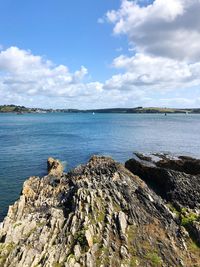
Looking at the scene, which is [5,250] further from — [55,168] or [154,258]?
[55,168]

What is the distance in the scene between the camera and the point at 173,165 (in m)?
66.6

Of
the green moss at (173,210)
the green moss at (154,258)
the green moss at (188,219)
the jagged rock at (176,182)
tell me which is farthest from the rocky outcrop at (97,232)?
the jagged rock at (176,182)

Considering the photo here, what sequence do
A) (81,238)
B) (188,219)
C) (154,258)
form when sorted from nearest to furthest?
1. (154,258)
2. (81,238)
3. (188,219)

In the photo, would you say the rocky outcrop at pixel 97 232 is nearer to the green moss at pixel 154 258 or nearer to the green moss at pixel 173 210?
the green moss at pixel 154 258

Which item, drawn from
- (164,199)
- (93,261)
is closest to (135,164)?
(164,199)

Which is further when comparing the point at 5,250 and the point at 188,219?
the point at 188,219

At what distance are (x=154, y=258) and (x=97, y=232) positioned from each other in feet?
20.9

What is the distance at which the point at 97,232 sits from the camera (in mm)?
32375

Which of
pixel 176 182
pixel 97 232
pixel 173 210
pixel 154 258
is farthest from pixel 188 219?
pixel 176 182

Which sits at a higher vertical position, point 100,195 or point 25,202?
point 100,195

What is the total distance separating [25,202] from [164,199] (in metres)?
20.2

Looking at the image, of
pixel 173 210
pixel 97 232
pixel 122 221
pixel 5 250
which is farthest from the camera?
pixel 173 210

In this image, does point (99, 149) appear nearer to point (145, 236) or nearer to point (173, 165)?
point (173, 165)

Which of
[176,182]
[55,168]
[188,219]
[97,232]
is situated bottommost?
[55,168]
